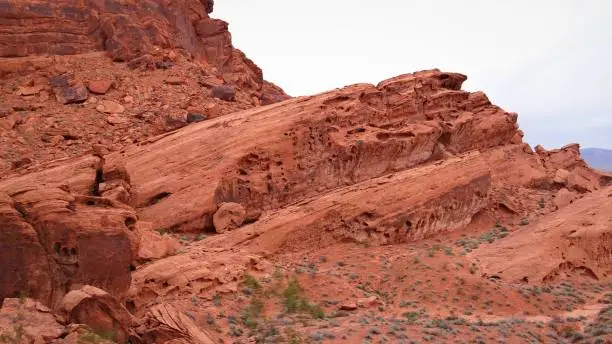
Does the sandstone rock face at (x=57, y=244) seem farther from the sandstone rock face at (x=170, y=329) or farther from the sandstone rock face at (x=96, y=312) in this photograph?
the sandstone rock face at (x=170, y=329)

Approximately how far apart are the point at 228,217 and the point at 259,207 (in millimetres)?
1753

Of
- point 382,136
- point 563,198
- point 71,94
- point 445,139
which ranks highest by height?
point 71,94

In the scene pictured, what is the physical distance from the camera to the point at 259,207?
82.4 feet

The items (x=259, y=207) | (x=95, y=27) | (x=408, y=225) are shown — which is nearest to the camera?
(x=259, y=207)

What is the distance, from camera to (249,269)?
69.4ft

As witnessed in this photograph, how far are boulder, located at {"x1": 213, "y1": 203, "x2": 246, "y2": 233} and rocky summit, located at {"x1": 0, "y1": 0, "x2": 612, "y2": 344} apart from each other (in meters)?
0.05

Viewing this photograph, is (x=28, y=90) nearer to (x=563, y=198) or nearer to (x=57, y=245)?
(x=57, y=245)

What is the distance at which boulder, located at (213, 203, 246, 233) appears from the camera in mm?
23594

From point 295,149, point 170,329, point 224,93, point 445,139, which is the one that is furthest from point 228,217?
point 445,139

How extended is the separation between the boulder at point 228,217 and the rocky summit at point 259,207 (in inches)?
2.1

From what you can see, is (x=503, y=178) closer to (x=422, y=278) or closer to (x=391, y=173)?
(x=391, y=173)

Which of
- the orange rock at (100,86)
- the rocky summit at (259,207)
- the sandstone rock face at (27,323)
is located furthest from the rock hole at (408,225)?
the orange rock at (100,86)

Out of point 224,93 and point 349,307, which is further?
point 224,93

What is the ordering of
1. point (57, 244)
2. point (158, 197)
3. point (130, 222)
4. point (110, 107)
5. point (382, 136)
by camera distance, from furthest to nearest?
1. point (110, 107)
2. point (382, 136)
3. point (158, 197)
4. point (130, 222)
5. point (57, 244)
